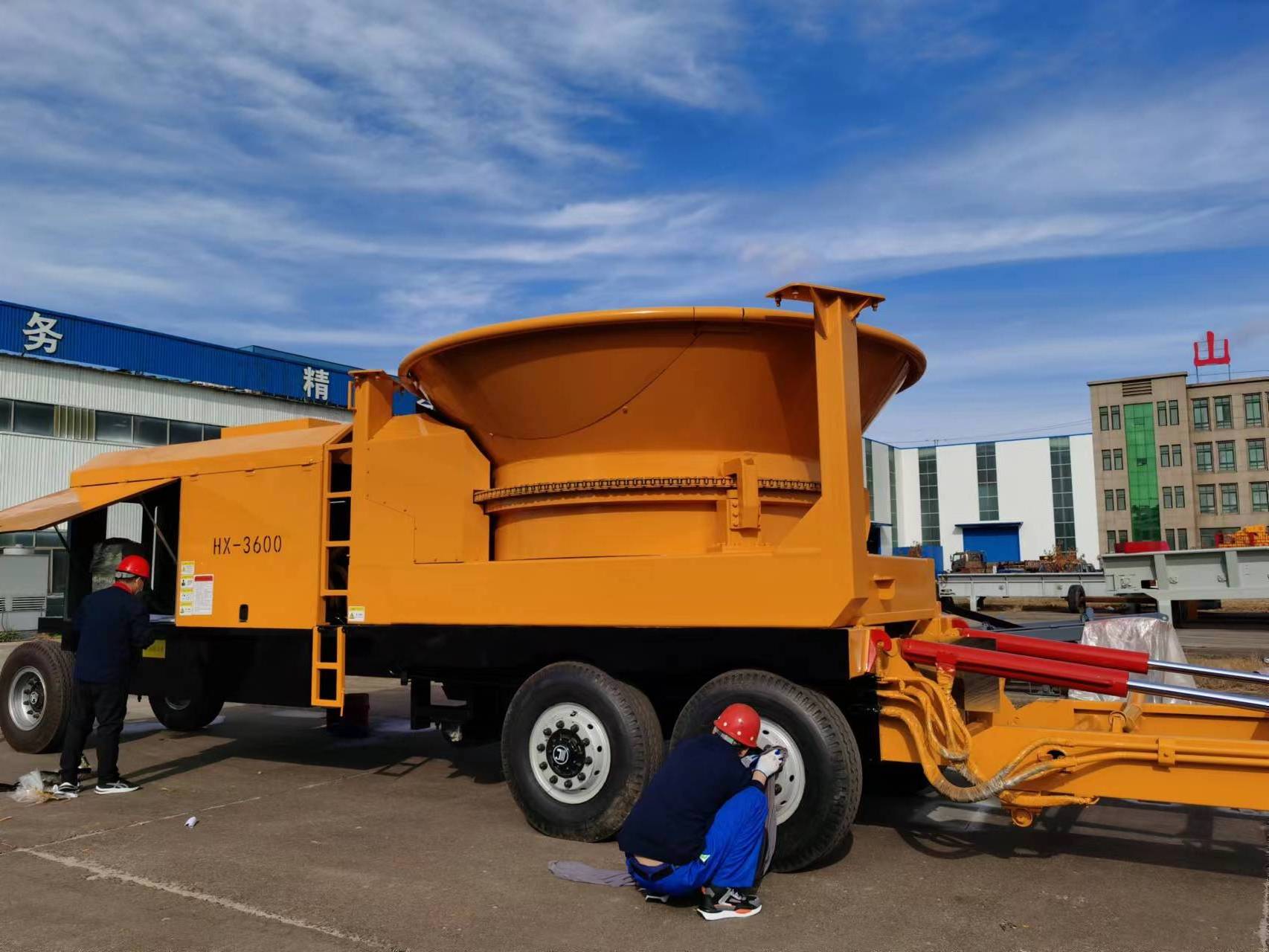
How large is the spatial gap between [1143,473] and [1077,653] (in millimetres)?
62143

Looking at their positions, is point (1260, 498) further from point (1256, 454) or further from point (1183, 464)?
point (1183, 464)

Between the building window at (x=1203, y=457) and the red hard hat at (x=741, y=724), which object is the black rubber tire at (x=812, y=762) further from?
the building window at (x=1203, y=457)

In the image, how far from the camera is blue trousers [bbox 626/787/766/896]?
439cm

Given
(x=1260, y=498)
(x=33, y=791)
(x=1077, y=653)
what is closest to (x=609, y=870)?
(x=1077, y=653)

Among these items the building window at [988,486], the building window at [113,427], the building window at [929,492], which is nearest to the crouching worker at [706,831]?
the building window at [113,427]

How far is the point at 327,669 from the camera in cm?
708

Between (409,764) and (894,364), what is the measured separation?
506 cm

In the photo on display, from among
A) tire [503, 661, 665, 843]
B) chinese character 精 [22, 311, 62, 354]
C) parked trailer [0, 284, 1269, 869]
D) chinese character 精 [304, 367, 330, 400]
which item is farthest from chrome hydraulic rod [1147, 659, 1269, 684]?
chinese character 精 [304, 367, 330, 400]

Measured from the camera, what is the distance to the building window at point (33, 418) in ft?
82.6

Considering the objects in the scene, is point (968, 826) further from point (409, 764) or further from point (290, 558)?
point (290, 558)

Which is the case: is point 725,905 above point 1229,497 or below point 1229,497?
below

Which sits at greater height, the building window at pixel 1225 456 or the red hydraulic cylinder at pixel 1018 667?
the building window at pixel 1225 456

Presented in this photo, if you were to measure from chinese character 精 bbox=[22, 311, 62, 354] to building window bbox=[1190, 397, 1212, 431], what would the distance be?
60.2 m

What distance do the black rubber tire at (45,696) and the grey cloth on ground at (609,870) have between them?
5513 millimetres
